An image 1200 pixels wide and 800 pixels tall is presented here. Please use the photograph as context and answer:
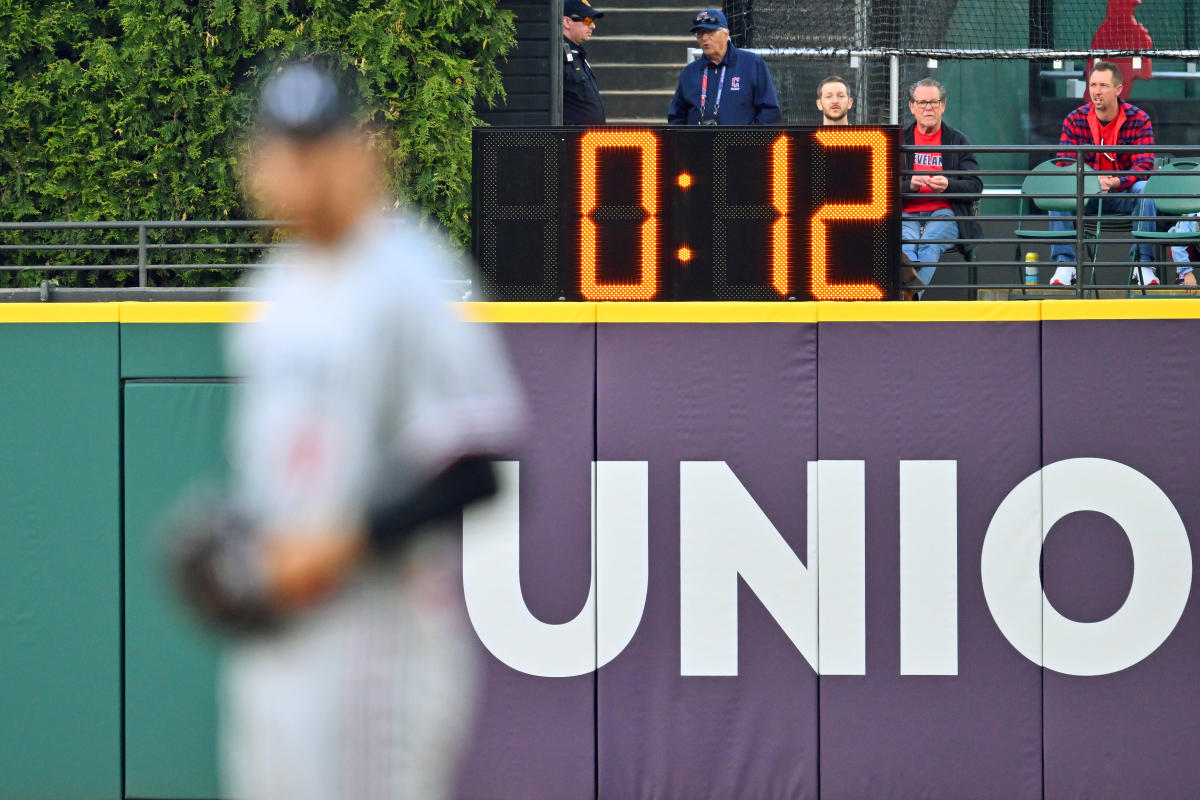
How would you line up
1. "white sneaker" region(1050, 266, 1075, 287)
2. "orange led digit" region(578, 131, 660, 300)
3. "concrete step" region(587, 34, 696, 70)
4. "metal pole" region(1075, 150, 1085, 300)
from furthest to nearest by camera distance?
"concrete step" region(587, 34, 696, 70) < "white sneaker" region(1050, 266, 1075, 287) < "metal pole" region(1075, 150, 1085, 300) < "orange led digit" region(578, 131, 660, 300)

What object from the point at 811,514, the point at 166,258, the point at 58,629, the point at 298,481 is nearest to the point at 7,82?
the point at 166,258

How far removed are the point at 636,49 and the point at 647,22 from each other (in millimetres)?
421

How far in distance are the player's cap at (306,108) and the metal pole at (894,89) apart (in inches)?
404

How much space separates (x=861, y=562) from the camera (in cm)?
772

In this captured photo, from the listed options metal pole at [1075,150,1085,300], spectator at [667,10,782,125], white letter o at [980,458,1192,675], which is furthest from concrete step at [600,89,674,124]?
white letter o at [980,458,1192,675]

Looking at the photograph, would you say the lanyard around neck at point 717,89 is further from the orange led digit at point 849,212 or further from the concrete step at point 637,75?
the concrete step at point 637,75

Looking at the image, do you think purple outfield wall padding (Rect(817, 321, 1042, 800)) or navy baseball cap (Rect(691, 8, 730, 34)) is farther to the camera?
navy baseball cap (Rect(691, 8, 730, 34))

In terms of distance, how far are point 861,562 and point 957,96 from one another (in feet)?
31.3

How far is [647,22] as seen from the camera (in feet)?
53.1

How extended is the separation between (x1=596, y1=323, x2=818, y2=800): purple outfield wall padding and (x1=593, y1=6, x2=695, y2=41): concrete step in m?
8.99

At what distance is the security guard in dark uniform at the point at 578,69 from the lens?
11.9 metres

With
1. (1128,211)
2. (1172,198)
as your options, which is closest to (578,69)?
(1128,211)

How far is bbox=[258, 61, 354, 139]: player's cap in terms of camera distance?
12.4ft

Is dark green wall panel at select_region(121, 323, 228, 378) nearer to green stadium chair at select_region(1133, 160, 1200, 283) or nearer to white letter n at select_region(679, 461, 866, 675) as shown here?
white letter n at select_region(679, 461, 866, 675)
